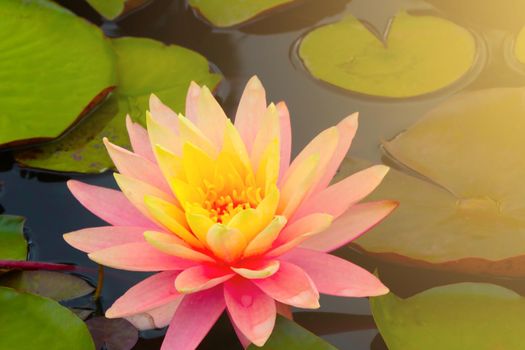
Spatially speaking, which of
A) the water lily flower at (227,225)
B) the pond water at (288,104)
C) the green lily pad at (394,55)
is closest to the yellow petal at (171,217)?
the water lily flower at (227,225)

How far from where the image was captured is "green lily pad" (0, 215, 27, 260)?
1562 mm

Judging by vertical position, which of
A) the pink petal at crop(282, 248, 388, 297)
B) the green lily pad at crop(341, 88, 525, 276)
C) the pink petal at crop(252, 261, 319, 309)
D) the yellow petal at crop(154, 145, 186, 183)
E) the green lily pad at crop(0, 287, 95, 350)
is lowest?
the green lily pad at crop(0, 287, 95, 350)

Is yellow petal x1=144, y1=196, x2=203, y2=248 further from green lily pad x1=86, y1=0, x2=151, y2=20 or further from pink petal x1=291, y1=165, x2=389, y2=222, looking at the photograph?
green lily pad x1=86, y1=0, x2=151, y2=20

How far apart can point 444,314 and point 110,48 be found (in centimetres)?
121

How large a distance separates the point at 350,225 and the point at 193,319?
33 cm

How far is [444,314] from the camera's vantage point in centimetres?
138

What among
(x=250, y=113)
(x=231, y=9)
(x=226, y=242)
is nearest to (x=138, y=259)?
(x=226, y=242)

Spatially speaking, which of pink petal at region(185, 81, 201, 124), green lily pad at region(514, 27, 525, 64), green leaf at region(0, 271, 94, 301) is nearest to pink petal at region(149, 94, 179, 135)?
pink petal at region(185, 81, 201, 124)

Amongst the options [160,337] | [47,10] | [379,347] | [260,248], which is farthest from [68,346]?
[47,10]

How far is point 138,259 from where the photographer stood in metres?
1.24

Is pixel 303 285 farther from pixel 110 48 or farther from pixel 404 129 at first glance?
pixel 110 48

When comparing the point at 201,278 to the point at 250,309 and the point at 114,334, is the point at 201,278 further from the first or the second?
the point at 114,334

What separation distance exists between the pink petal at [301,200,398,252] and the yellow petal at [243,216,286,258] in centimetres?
10

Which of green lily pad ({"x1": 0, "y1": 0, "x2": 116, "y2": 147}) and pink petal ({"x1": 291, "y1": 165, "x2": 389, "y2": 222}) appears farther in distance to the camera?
green lily pad ({"x1": 0, "y1": 0, "x2": 116, "y2": 147})
